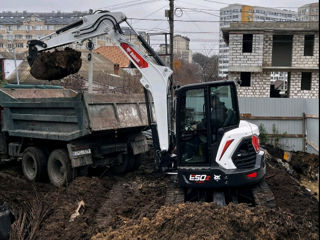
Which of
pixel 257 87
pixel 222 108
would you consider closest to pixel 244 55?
pixel 257 87

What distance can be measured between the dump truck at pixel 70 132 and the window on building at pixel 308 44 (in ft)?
79.4

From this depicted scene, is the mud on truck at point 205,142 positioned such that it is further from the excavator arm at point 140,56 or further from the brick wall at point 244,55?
the brick wall at point 244,55

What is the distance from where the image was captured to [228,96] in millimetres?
6078

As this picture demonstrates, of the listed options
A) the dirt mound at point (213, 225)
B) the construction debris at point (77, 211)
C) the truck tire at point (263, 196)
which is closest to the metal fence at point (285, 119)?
the truck tire at point (263, 196)

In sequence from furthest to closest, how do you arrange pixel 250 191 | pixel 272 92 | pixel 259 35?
pixel 272 92
pixel 259 35
pixel 250 191

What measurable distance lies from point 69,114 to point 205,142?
3118 mm

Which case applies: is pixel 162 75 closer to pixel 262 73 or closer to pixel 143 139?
pixel 143 139

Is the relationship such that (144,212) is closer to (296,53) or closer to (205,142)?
(205,142)

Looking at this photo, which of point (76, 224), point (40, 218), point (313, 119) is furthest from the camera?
point (313, 119)

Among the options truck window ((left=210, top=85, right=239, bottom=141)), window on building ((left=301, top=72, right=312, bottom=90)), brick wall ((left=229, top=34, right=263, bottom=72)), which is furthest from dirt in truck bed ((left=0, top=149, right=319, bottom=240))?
window on building ((left=301, top=72, right=312, bottom=90))

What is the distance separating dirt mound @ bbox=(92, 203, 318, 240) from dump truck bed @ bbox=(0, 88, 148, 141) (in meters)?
2.98

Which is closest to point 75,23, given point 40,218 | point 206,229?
point 40,218

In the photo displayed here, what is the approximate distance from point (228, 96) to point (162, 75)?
129 centimetres

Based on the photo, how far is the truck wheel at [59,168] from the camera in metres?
7.82
